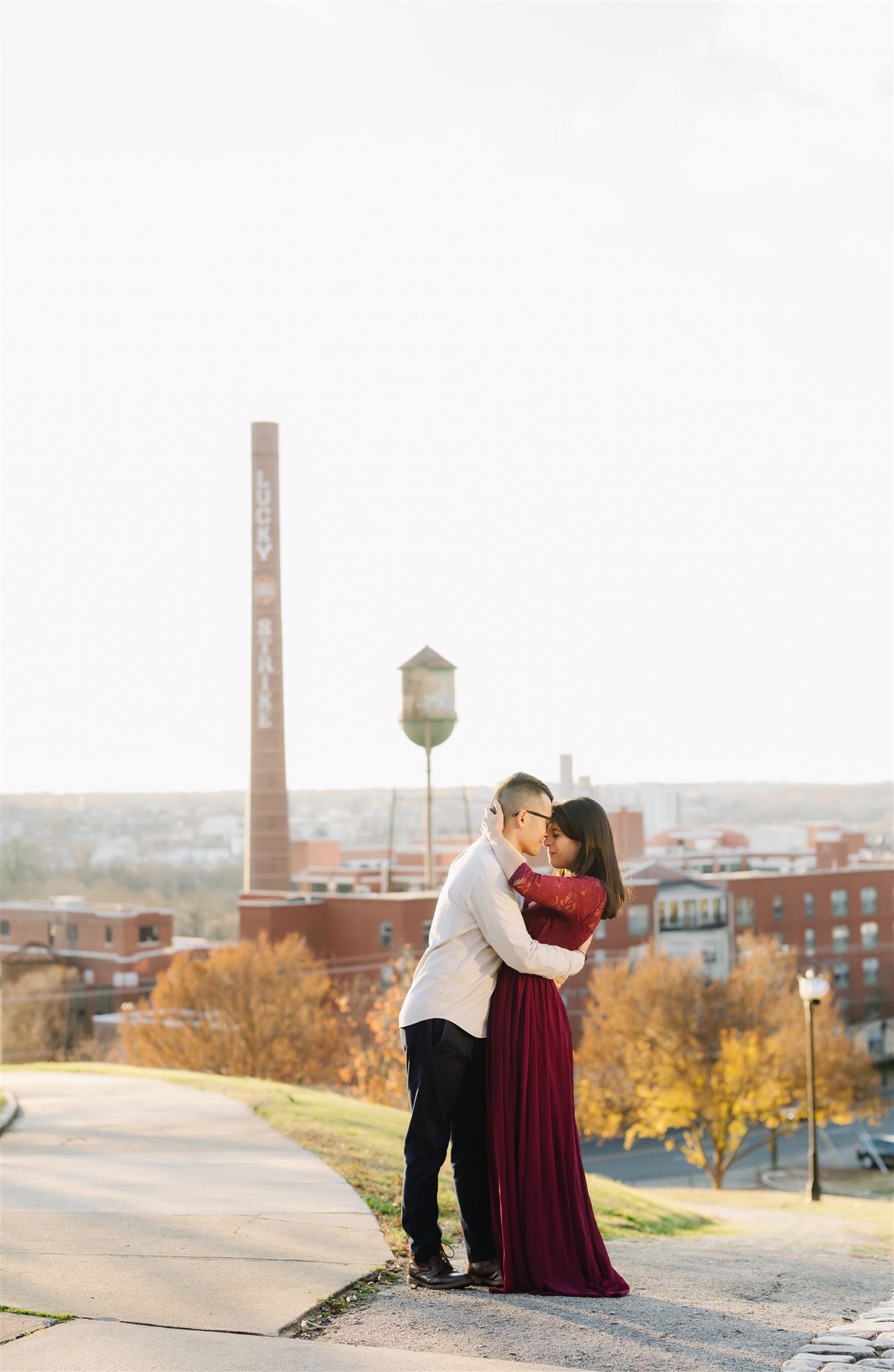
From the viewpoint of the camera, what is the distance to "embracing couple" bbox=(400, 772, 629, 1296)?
515 centimetres

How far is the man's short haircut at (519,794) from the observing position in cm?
521

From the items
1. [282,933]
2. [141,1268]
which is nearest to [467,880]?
[141,1268]

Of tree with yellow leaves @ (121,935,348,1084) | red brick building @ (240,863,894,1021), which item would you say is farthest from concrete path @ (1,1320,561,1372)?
red brick building @ (240,863,894,1021)

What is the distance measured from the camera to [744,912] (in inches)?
2239

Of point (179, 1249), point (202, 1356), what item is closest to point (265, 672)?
point (179, 1249)

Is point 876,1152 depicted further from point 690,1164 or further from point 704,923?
point 704,923

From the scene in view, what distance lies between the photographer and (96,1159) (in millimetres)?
8359

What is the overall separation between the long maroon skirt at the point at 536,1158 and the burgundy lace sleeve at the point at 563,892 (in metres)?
0.35

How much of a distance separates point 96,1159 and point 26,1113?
2.94 metres

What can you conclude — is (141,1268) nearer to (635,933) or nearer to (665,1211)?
(665,1211)

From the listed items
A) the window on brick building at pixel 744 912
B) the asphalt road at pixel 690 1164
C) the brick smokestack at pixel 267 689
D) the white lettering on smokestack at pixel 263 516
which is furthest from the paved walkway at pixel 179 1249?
the window on brick building at pixel 744 912

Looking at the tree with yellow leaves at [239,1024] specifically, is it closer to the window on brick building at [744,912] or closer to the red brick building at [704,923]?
the red brick building at [704,923]

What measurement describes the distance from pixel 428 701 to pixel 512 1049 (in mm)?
40809

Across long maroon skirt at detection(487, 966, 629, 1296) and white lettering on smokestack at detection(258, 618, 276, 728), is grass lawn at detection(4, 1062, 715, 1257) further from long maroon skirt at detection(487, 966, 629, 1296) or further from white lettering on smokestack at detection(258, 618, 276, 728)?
white lettering on smokestack at detection(258, 618, 276, 728)
